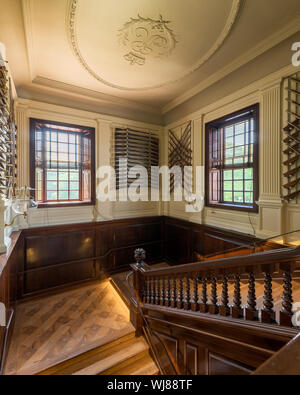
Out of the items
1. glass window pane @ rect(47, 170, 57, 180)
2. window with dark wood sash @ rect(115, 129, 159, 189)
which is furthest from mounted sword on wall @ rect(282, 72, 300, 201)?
glass window pane @ rect(47, 170, 57, 180)

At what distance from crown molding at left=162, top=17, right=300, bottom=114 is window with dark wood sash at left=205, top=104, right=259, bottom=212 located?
59cm

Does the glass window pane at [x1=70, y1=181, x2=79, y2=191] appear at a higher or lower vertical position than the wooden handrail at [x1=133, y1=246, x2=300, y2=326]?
higher

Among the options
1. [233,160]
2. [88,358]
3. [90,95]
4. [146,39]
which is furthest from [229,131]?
[88,358]

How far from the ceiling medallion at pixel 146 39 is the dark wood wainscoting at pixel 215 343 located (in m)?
2.86

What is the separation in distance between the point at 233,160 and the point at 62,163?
3.03 m

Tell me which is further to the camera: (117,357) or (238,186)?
(238,186)

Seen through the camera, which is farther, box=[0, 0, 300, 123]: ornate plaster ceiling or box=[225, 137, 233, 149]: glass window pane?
box=[225, 137, 233, 149]: glass window pane

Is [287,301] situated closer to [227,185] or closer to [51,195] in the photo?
[227,185]

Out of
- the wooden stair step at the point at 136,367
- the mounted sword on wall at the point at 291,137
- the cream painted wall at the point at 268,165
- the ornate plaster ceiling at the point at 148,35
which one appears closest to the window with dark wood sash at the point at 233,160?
the cream painted wall at the point at 268,165

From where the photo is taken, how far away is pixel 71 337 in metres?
2.35

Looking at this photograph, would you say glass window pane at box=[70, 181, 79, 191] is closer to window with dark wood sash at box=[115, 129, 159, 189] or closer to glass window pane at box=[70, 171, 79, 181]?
glass window pane at box=[70, 171, 79, 181]

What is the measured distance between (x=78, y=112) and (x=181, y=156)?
2.20m

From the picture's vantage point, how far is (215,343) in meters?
1.34

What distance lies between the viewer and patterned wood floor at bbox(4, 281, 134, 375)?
206cm
